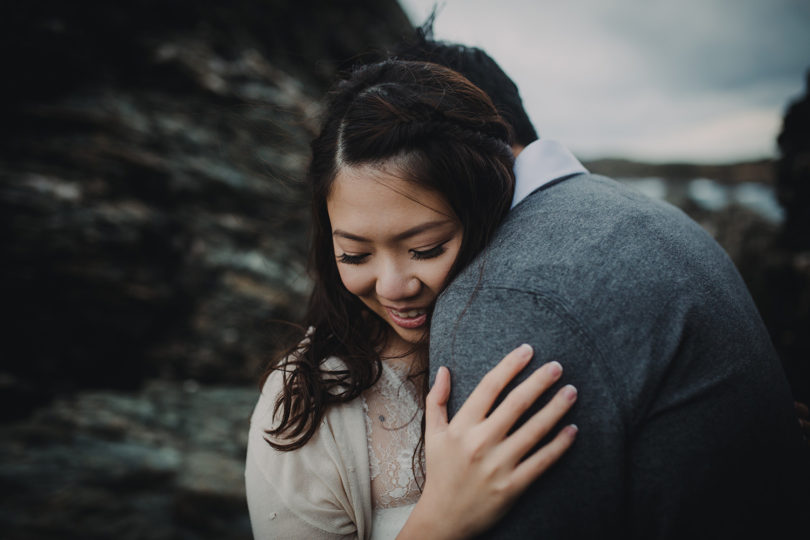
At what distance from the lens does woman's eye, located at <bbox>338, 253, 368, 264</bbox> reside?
57.3 inches

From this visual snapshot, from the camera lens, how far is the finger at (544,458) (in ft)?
2.93

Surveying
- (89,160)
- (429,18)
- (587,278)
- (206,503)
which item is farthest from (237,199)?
(587,278)

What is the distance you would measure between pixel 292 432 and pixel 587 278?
960 millimetres

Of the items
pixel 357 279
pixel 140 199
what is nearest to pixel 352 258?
pixel 357 279

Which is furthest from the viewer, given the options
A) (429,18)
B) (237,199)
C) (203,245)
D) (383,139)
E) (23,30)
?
(237,199)

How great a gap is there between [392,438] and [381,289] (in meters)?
0.50

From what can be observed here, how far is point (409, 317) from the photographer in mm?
1492

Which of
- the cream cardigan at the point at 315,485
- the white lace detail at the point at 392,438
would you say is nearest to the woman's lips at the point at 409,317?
the white lace detail at the point at 392,438

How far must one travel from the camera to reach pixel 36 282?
3.96 meters

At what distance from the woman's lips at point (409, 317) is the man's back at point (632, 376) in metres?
0.41

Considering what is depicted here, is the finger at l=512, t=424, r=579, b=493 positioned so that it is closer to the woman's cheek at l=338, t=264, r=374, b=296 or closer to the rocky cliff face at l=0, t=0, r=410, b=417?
the woman's cheek at l=338, t=264, r=374, b=296

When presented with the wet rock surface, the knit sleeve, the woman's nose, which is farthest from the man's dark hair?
the wet rock surface

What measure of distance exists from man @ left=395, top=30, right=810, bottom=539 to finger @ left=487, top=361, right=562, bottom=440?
0.09 feet

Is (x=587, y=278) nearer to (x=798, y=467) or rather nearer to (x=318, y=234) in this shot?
(x=798, y=467)
